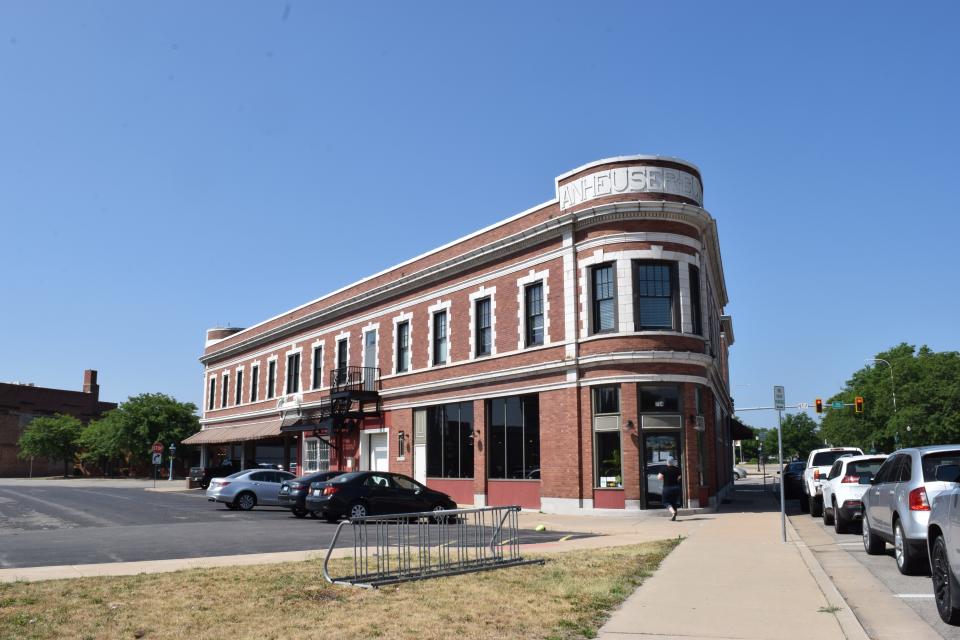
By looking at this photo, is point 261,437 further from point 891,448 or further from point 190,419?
point 891,448

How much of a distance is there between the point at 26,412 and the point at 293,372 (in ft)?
166

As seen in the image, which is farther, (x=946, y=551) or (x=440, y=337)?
(x=440, y=337)

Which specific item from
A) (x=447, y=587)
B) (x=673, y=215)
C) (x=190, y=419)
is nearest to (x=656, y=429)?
(x=673, y=215)

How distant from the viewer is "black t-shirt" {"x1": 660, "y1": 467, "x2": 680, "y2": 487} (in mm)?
22516

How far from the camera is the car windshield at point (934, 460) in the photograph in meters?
10.9

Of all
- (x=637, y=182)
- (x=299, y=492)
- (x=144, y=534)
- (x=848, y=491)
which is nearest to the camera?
(x=848, y=491)

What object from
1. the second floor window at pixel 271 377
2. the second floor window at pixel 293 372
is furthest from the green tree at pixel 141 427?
the second floor window at pixel 293 372

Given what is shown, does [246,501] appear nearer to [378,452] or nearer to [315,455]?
[378,452]

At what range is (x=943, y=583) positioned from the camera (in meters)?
8.15

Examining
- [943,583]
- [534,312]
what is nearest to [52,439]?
[534,312]

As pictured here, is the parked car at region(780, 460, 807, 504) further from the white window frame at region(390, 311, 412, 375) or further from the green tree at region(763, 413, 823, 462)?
the green tree at region(763, 413, 823, 462)

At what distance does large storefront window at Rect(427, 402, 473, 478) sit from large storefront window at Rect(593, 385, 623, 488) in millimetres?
6632

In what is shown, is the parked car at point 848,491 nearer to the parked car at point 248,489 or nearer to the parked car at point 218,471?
the parked car at point 248,489

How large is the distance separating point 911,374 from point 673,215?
4755cm
